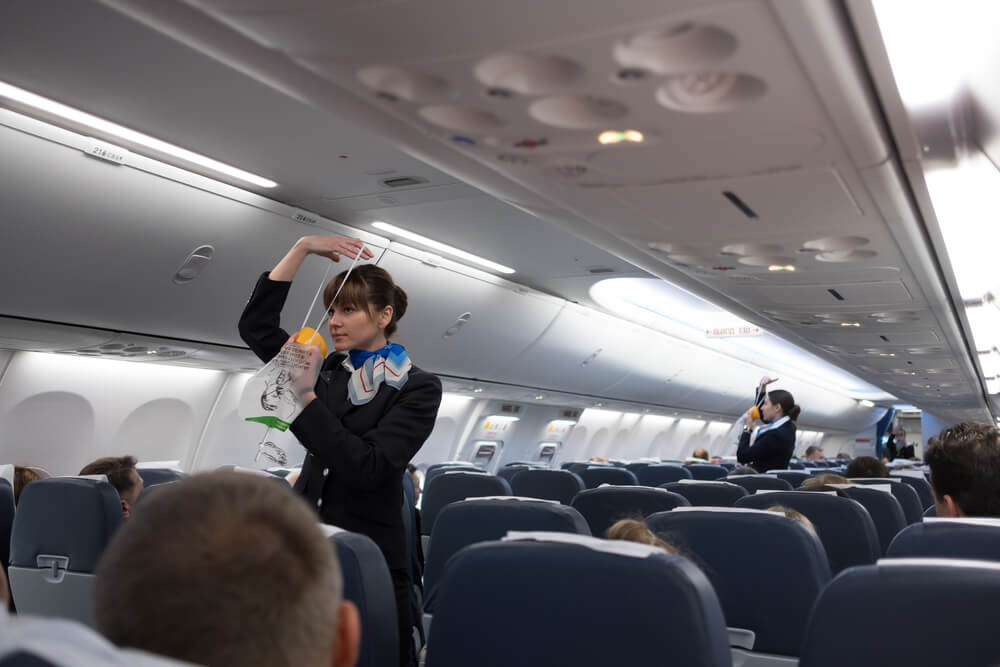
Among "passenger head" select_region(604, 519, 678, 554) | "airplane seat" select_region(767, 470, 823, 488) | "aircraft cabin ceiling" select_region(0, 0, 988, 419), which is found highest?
"aircraft cabin ceiling" select_region(0, 0, 988, 419)

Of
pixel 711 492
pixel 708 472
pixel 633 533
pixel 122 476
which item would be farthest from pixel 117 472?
pixel 708 472

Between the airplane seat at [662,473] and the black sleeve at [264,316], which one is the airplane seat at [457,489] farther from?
the airplane seat at [662,473]

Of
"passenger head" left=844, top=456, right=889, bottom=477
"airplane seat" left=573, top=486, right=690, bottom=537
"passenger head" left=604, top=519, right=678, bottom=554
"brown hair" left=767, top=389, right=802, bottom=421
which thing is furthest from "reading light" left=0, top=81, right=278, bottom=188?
"passenger head" left=844, top=456, right=889, bottom=477

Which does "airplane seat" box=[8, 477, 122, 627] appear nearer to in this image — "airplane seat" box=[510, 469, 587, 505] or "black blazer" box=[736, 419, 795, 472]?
"airplane seat" box=[510, 469, 587, 505]

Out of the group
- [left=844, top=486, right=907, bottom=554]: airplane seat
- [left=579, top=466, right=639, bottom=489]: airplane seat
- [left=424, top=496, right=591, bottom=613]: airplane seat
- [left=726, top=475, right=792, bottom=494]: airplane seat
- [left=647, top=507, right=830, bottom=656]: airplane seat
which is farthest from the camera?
Result: [left=579, top=466, right=639, bottom=489]: airplane seat

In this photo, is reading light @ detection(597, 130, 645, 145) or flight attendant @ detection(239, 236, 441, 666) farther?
reading light @ detection(597, 130, 645, 145)

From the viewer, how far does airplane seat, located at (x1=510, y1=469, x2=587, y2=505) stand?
21.1 feet

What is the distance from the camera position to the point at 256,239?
6.42m

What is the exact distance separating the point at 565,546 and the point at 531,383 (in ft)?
37.4

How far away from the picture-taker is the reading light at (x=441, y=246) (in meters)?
7.32

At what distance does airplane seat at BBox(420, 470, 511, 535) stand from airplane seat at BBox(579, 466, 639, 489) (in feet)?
6.19

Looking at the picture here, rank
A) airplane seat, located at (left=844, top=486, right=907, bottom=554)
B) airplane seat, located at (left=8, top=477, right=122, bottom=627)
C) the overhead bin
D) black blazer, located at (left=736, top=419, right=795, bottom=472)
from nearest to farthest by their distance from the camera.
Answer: airplane seat, located at (left=8, top=477, right=122, bottom=627)
airplane seat, located at (left=844, top=486, right=907, bottom=554)
the overhead bin
black blazer, located at (left=736, top=419, right=795, bottom=472)

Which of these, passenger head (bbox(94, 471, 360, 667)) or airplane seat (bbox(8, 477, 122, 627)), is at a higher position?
passenger head (bbox(94, 471, 360, 667))

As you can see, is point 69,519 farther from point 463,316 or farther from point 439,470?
point 463,316
